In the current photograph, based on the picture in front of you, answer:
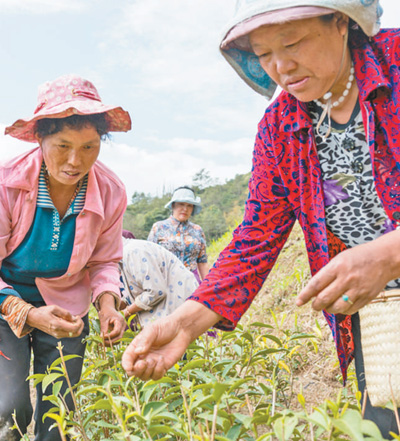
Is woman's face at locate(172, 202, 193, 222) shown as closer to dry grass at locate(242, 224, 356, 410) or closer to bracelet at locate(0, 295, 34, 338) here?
dry grass at locate(242, 224, 356, 410)

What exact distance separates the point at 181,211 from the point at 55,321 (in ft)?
13.0

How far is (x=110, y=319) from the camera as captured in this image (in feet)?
6.66

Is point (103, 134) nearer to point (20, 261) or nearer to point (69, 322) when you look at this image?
point (20, 261)

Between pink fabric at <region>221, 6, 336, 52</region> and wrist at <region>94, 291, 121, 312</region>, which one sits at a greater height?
pink fabric at <region>221, 6, 336, 52</region>

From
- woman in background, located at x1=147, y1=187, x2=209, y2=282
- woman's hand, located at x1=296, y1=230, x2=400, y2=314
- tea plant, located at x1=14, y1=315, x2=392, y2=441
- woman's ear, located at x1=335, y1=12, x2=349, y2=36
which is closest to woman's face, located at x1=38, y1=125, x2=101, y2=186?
tea plant, located at x1=14, y1=315, x2=392, y2=441

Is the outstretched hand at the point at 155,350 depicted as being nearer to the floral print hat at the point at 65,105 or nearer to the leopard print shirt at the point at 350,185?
the leopard print shirt at the point at 350,185

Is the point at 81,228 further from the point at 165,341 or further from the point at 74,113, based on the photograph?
the point at 165,341

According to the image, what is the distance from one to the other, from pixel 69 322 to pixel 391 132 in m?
1.31

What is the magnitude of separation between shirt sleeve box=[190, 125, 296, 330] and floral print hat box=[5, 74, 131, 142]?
2.54 feet

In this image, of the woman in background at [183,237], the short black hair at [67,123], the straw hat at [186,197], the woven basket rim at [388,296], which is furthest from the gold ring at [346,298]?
the straw hat at [186,197]

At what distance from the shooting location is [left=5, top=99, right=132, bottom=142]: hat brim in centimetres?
201

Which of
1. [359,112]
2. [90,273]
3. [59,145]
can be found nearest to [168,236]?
[90,273]

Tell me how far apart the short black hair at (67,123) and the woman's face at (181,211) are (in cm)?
357

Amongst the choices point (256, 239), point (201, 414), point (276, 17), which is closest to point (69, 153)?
point (256, 239)
